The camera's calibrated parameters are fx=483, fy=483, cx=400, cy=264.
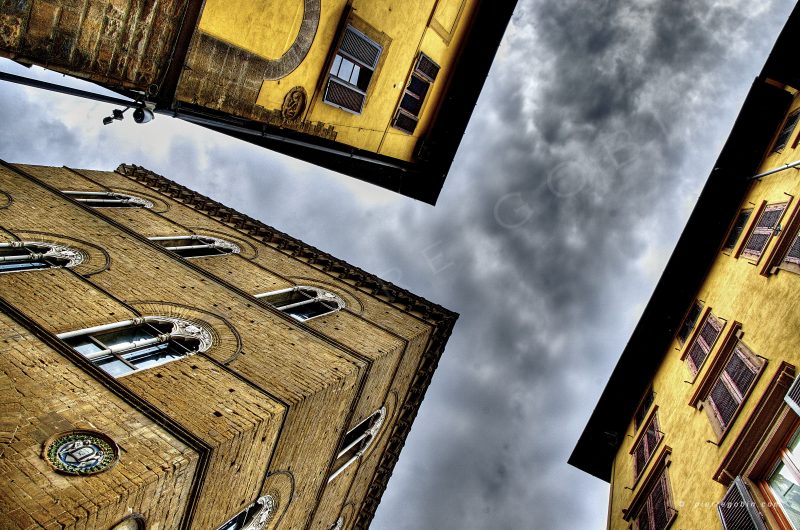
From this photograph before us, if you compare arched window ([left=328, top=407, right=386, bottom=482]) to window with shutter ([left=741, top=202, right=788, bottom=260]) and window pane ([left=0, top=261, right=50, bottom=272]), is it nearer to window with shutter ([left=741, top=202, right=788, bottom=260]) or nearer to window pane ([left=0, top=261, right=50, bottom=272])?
window pane ([left=0, top=261, right=50, bottom=272])

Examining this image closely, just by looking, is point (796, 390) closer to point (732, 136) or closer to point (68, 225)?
point (732, 136)

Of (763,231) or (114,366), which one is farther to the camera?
(763,231)

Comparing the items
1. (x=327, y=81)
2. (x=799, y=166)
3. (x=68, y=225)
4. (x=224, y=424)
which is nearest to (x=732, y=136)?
(x=799, y=166)

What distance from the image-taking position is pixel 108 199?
14289 millimetres

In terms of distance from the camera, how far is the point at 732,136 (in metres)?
11.4

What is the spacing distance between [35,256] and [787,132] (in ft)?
50.3

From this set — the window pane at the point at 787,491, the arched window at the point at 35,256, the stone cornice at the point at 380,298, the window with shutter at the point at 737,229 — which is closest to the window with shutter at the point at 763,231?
the window with shutter at the point at 737,229

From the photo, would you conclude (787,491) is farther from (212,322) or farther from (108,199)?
(108,199)

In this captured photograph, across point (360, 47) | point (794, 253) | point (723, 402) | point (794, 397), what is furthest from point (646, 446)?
point (360, 47)

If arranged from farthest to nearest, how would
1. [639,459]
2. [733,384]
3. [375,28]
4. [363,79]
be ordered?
[639,459]
[363,79]
[375,28]
[733,384]

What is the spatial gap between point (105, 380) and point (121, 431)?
1010mm

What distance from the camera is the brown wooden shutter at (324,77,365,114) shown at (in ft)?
31.2

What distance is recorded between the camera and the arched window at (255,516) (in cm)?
828

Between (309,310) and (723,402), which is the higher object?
(723,402)
